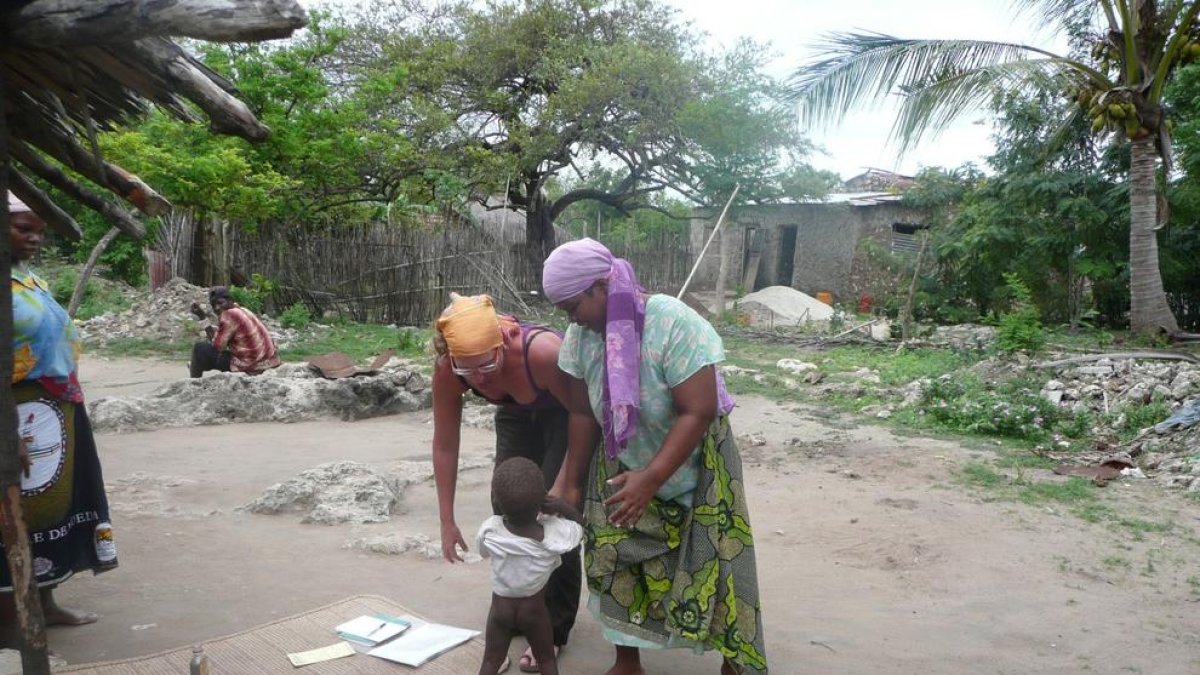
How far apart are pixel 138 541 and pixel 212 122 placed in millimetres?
2744

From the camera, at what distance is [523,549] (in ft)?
8.20

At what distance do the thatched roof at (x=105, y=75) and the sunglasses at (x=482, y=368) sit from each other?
2.84 feet

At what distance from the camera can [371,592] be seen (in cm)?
365

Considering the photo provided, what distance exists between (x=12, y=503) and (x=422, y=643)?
135 cm

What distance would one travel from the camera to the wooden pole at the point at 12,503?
2.12 m

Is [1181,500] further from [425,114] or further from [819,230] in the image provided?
[819,230]

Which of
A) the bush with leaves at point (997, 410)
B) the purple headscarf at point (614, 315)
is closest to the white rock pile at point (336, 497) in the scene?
the purple headscarf at point (614, 315)

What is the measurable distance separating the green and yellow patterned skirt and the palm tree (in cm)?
796

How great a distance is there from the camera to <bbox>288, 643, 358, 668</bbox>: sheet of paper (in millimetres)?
2881

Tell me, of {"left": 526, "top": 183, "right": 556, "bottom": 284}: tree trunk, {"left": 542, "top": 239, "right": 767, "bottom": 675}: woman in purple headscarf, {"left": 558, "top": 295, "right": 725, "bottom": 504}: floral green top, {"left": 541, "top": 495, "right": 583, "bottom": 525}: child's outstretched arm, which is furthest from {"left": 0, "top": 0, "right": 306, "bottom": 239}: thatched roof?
{"left": 526, "top": 183, "right": 556, "bottom": 284}: tree trunk

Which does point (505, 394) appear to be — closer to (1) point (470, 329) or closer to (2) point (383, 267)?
(1) point (470, 329)

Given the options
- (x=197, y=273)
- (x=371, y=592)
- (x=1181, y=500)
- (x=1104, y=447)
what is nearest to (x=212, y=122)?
(x=371, y=592)

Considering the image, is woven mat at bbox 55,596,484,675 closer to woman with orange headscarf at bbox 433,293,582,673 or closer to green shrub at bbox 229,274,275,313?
woman with orange headscarf at bbox 433,293,582,673

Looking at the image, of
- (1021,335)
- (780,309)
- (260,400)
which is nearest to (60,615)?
(260,400)
